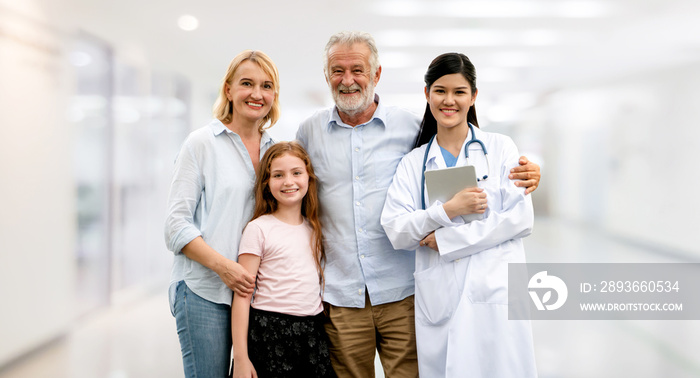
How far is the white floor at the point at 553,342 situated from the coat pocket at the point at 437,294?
1.91m

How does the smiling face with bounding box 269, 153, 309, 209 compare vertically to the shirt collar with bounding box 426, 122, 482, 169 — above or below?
below

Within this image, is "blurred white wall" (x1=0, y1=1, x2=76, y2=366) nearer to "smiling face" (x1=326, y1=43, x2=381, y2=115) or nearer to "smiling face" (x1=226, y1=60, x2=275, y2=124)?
"smiling face" (x1=226, y1=60, x2=275, y2=124)

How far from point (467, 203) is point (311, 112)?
2.00 m

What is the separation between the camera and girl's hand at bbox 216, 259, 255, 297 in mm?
1498

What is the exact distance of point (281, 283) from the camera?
5.14 feet

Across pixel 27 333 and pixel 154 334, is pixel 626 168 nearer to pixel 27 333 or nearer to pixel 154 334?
pixel 154 334

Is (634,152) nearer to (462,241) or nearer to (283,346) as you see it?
(462,241)

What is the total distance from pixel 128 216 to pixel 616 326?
429 centimetres

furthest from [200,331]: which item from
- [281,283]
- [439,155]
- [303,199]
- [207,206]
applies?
[439,155]

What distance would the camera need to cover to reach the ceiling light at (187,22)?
12.1 ft

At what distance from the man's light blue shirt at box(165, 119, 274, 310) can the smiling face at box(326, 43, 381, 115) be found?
0.44m

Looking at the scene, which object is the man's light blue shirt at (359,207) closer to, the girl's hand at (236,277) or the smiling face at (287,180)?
the smiling face at (287,180)

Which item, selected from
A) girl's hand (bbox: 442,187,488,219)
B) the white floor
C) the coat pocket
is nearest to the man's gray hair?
girl's hand (bbox: 442,187,488,219)

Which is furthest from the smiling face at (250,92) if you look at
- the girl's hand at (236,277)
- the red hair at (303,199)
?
the girl's hand at (236,277)
